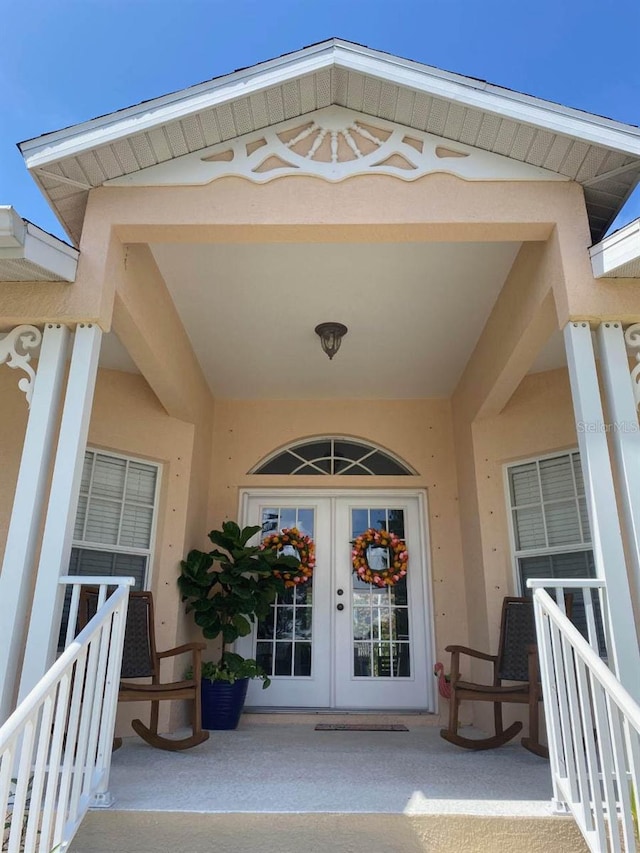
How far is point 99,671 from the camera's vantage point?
7.48 ft

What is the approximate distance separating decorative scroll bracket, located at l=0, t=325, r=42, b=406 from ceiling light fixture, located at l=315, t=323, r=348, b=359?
211 centimetres

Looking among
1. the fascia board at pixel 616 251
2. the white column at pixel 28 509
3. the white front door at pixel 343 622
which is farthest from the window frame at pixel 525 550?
the white column at pixel 28 509

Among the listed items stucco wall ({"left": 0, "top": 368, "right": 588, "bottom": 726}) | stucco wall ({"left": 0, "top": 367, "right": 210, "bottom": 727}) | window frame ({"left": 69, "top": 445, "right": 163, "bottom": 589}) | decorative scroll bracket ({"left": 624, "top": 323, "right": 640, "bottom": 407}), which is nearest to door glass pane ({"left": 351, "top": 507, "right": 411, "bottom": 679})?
stucco wall ({"left": 0, "top": 368, "right": 588, "bottom": 726})

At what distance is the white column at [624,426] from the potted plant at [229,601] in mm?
2820

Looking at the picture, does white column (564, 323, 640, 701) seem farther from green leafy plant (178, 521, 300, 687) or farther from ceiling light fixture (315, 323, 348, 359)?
green leafy plant (178, 521, 300, 687)

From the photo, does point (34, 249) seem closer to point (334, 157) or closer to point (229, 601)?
point (334, 157)

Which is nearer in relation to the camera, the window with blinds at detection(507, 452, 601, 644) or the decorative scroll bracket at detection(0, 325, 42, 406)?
the decorative scroll bracket at detection(0, 325, 42, 406)

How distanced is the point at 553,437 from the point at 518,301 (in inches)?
53.3

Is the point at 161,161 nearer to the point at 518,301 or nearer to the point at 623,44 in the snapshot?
the point at 518,301

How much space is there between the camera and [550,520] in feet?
14.8

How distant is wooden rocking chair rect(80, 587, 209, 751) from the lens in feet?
11.2

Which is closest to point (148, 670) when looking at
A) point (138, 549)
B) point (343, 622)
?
point (138, 549)

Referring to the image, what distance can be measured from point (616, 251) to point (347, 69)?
5.49ft

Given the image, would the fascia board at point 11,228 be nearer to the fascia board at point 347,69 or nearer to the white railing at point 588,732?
the fascia board at point 347,69
